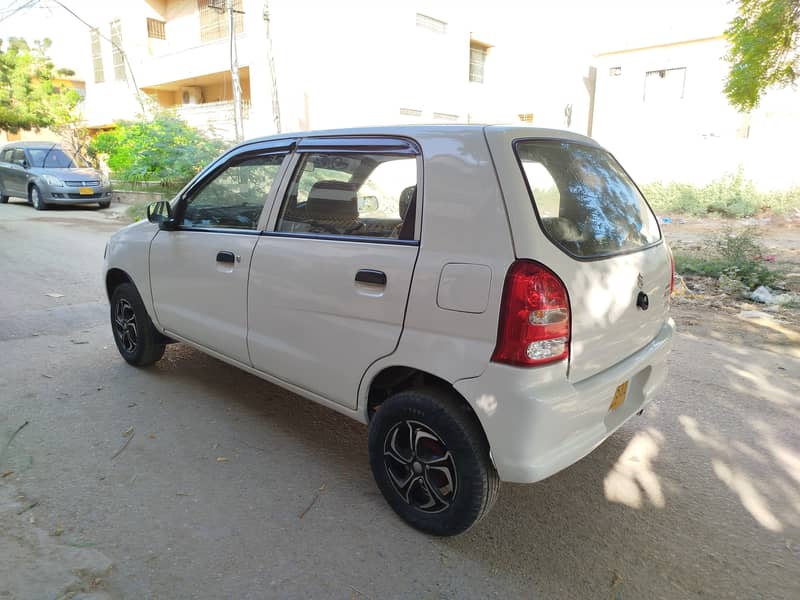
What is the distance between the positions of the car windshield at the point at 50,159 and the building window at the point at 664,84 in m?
18.0

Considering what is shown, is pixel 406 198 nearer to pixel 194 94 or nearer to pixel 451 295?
pixel 451 295

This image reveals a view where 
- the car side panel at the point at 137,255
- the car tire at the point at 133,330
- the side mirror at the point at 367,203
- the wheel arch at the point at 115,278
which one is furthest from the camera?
the wheel arch at the point at 115,278

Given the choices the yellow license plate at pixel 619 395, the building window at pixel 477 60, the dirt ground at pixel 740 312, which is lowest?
the dirt ground at pixel 740 312

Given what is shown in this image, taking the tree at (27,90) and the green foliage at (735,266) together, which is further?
the tree at (27,90)

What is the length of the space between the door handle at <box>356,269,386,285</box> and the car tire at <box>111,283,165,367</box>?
2.32 meters

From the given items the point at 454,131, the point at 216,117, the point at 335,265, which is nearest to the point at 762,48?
the point at 454,131

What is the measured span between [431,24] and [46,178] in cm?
1216

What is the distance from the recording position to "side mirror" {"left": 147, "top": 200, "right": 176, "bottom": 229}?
150 inches

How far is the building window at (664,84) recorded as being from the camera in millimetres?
18766

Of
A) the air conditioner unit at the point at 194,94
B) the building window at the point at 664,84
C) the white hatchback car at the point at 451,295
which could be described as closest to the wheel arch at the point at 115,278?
the white hatchback car at the point at 451,295

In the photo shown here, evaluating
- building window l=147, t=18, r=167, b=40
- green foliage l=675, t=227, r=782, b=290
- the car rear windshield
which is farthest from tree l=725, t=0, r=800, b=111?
building window l=147, t=18, r=167, b=40

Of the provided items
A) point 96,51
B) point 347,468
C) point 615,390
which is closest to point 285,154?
point 347,468

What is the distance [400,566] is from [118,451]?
72.3 inches

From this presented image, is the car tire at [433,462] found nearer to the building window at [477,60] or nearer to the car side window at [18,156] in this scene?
the car side window at [18,156]
